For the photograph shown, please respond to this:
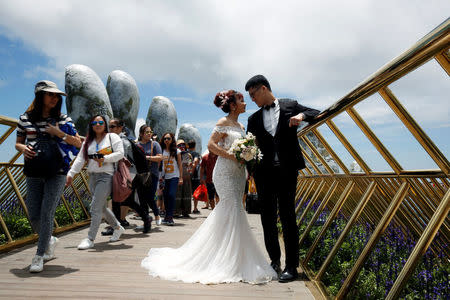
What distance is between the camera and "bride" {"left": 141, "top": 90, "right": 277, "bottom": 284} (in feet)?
11.7

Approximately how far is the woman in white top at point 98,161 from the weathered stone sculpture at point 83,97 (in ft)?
69.0

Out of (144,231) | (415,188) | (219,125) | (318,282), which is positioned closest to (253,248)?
(318,282)

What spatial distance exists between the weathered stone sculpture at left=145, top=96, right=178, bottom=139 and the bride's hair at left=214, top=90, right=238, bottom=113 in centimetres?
3265

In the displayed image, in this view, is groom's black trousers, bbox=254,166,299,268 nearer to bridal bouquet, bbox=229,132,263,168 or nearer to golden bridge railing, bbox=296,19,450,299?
bridal bouquet, bbox=229,132,263,168

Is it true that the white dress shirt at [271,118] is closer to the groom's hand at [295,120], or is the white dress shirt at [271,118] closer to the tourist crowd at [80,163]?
the groom's hand at [295,120]

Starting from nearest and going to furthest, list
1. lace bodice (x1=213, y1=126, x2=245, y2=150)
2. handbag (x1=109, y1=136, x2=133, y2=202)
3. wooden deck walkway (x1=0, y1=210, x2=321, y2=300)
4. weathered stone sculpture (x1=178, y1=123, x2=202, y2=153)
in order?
wooden deck walkway (x1=0, y1=210, x2=321, y2=300) < lace bodice (x1=213, y1=126, x2=245, y2=150) < handbag (x1=109, y1=136, x2=133, y2=202) < weathered stone sculpture (x1=178, y1=123, x2=202, y2=153)

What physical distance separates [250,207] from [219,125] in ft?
22.6

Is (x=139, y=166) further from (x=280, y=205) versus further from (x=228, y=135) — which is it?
(x=280, y=205)

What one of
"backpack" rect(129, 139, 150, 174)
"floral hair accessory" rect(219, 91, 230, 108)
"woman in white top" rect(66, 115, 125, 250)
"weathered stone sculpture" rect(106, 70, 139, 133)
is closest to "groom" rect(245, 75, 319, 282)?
"floral hair accessory" rect(219, 91, 230, 108)

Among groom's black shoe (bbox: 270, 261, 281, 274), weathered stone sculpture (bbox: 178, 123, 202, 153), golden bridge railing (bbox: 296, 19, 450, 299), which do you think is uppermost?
weathered stone sculpture (bbox: 178, 123, 202, 153)

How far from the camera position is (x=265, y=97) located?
3756mm

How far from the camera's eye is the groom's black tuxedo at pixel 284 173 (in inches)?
139

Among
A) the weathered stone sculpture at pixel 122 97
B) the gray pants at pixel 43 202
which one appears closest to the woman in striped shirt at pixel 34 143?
the gray pants at pixel 43 202

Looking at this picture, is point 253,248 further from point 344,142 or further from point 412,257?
point 412,257
